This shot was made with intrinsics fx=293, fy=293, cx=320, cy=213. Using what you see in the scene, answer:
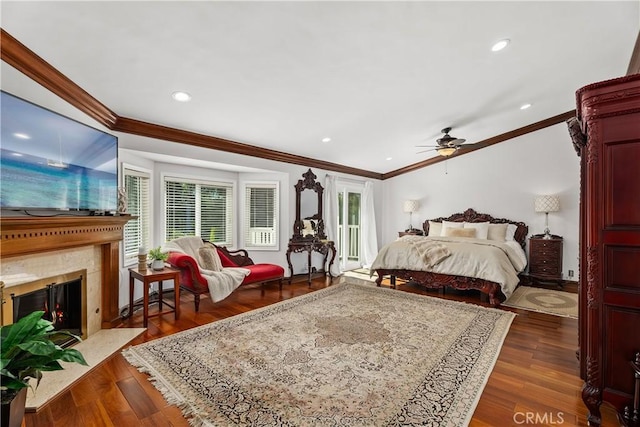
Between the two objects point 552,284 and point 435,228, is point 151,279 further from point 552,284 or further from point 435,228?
point 552,284

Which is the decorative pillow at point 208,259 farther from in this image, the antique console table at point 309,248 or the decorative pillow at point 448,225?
the decorative pillow at point 448,225

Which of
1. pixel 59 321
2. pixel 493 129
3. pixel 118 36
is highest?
pixel 493 129

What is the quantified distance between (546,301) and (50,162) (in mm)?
6071

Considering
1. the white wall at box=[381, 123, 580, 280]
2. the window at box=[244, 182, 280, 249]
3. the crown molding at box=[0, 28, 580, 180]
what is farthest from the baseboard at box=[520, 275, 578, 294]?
the window at box=[244, 182, 280, 249]

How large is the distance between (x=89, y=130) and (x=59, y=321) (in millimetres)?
1807

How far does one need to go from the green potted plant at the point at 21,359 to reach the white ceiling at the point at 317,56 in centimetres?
188

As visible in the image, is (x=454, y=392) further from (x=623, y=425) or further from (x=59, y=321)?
(x=59, y=321)

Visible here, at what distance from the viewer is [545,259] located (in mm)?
5301

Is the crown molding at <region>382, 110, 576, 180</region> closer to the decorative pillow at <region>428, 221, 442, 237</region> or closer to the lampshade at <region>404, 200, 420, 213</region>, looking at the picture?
the lampshade at <region>404, 200, 420, 213</region>

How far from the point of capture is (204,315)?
363 centimetres

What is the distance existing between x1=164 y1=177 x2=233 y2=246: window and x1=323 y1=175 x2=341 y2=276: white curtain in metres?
1.92

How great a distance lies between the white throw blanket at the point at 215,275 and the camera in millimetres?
3756

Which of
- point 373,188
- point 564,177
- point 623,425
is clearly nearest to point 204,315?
point 623,425

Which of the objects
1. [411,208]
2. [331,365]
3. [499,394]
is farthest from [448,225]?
[331,365]
